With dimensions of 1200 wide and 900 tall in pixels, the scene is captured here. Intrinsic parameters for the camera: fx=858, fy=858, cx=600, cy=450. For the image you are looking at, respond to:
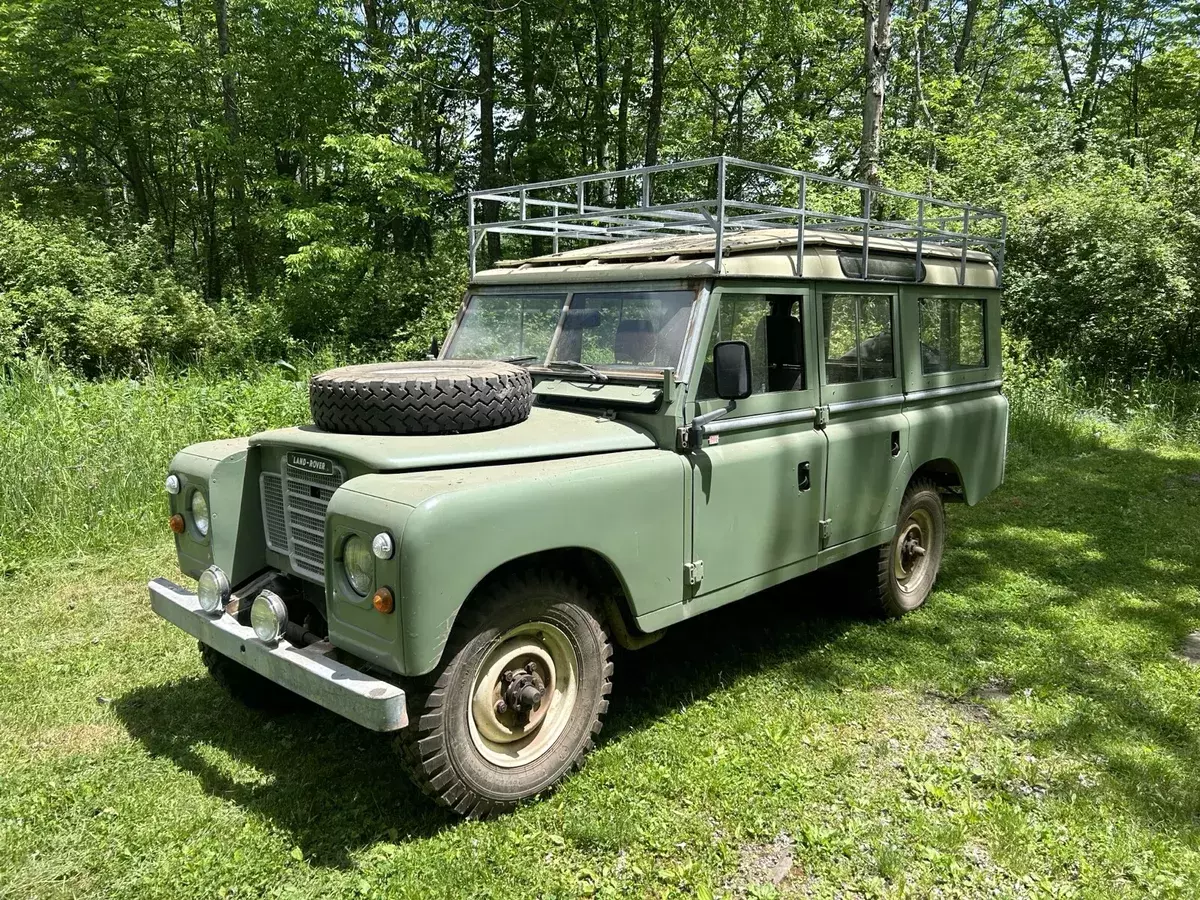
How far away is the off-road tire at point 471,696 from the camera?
3139mm

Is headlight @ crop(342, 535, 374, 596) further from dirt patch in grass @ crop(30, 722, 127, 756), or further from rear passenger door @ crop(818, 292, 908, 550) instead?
rear passenger door @ crop(818, 292, 908, 550)

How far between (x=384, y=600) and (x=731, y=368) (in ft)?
5.91

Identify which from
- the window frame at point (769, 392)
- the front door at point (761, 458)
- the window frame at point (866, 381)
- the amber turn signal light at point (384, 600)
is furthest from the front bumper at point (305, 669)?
the window frame at point (866, 381)

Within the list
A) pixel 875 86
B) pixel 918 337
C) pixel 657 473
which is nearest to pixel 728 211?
pixel 875 86

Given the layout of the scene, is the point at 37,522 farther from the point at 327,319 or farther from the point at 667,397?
the point at 327,319

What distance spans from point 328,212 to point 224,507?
473 inches

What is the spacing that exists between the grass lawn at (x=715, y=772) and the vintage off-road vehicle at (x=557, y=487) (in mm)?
324

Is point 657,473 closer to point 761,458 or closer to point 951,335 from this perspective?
point 761,458

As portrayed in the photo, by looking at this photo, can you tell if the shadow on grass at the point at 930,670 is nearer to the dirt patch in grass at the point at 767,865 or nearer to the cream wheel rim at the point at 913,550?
the cream wheel rim at the point at 913,550

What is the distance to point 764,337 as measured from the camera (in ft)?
14.4

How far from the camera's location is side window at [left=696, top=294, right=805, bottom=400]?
4.06 metres

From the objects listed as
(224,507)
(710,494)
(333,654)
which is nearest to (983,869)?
(710,494)

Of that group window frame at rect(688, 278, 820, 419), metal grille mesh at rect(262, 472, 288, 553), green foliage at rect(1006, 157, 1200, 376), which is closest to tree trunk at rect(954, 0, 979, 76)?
green foliage at rect(1006, 157, 1200, 376)

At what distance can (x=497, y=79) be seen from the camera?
18031 millimetres
